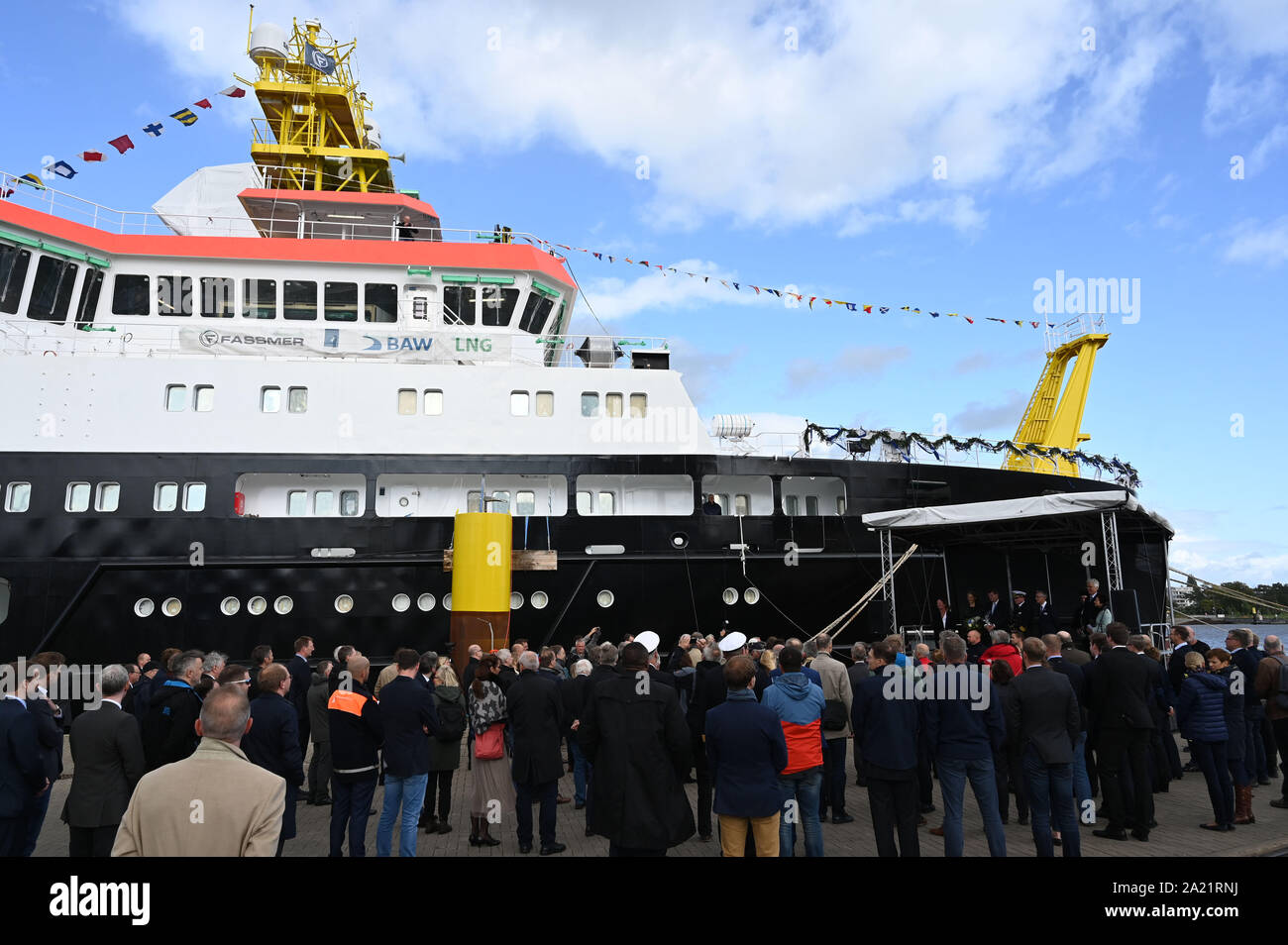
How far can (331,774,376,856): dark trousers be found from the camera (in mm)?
5434

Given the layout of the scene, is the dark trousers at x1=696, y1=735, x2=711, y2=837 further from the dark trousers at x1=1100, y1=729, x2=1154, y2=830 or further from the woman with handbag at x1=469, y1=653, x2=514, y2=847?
the dark trousers at x1=1100, y1=729, x2=1154, y2=830

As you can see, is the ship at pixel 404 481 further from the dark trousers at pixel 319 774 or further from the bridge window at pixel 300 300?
the dark trousers at pixel 319 774

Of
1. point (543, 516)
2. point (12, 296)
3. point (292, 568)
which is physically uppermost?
point (12, 296)

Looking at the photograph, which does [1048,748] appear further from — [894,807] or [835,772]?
[835,772]

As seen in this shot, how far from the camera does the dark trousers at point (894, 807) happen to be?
4992 mm

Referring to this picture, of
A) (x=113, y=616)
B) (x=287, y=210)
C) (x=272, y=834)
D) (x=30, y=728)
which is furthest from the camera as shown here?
(x=287, y=210)

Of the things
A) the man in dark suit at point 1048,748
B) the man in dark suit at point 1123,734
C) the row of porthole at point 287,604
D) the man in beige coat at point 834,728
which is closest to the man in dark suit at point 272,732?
the man in beige coat at point 834,728

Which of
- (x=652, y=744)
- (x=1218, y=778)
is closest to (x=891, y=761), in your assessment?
(x=652, y=744)

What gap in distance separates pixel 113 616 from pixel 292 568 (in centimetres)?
261

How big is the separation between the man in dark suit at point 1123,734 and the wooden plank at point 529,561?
7.73 m

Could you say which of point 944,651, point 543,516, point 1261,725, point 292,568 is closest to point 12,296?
point 292,568

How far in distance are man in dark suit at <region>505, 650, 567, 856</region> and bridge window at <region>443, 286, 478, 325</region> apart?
9.75m

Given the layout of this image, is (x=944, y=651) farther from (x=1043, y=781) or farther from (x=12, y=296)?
(x=12, y=296)

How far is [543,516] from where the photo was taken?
500 inches
